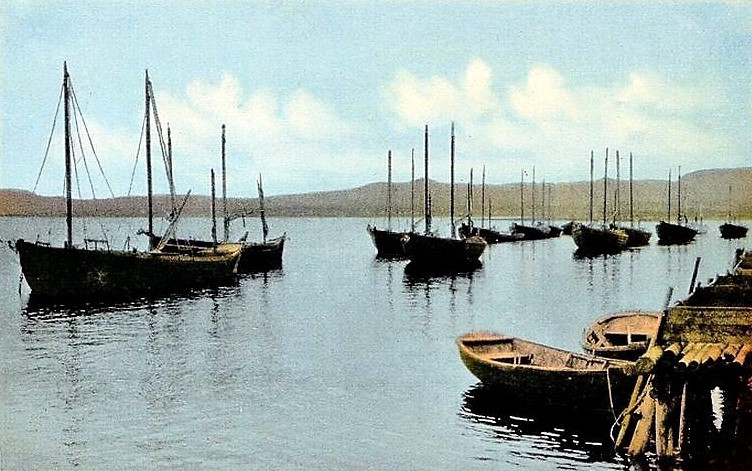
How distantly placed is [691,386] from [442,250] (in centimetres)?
4714

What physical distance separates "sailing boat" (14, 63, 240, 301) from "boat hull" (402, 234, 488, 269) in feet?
71.2

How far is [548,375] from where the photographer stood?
17.9 m

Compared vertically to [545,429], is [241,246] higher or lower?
higher

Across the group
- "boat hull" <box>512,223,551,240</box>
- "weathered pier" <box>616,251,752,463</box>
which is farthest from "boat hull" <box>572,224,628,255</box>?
"weathered pier" <box>616,251,752,463</box>

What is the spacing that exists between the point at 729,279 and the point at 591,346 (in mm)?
6081

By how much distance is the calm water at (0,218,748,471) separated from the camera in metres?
16.6

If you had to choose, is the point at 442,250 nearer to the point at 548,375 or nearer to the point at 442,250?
the point at 442,250

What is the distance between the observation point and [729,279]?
23.4 meters

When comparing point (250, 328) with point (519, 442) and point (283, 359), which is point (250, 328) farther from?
point (519, 442)

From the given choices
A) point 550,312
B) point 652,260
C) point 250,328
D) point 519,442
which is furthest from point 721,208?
point 519,442

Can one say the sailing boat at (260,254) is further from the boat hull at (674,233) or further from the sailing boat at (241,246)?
the boat hull at (674,233)

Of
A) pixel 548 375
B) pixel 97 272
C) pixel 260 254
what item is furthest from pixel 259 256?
pixel 548 375

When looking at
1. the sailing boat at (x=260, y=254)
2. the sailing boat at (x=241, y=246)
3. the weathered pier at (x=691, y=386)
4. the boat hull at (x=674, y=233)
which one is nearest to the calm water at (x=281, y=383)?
the weathered pier at (x=691, y=386)

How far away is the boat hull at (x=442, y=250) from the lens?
204ft
